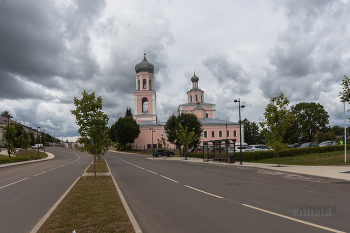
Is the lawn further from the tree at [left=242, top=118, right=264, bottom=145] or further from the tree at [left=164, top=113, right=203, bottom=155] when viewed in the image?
the tree at [left=242, top=118, right=264, bottom=145]

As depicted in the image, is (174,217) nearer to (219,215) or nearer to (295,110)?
(219,215)

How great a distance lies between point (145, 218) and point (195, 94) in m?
85.5

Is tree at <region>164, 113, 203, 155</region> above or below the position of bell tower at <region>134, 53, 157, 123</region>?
below

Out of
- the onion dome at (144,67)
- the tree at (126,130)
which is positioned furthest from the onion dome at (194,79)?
the tree at (126,130)

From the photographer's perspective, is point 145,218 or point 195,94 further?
point 195,94

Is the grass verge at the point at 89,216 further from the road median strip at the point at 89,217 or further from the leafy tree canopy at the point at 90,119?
the leafy tree canopy at the point at 90,119

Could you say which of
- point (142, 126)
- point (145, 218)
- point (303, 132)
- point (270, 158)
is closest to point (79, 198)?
point (145, 218)

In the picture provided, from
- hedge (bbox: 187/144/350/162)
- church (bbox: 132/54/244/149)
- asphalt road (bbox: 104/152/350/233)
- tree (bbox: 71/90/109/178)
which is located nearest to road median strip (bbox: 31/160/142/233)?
asphalt road (bbox: 104/152/350/233)

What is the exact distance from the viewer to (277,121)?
22141 mm

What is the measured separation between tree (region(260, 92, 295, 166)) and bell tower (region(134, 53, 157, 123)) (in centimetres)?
5999

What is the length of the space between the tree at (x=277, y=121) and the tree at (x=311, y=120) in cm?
5889

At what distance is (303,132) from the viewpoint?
76.0m

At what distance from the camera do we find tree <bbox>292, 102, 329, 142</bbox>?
244ft

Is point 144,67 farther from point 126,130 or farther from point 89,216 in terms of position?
point 89,216
